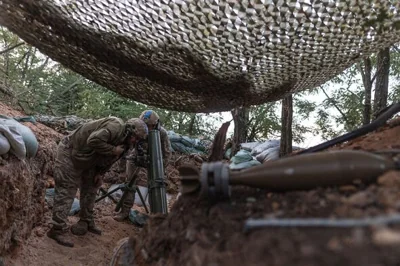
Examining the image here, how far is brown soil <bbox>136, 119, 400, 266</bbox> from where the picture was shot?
0.61 meters

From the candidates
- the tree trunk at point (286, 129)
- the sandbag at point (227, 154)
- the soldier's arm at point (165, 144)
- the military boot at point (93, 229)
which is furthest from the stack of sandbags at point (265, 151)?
the military boot at point (93, 229)

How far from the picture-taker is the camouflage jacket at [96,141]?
11.1 ft

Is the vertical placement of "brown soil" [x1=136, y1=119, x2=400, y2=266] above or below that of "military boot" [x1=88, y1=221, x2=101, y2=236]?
above

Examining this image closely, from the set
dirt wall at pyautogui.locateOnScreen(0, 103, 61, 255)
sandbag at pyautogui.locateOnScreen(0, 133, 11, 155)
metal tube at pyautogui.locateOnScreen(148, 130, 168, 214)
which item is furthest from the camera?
metal tube at pyautogui.locateOnScreen(148, 130, 168, 214)

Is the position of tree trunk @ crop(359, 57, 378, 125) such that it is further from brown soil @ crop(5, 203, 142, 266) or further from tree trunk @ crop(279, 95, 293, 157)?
brown soil @ crop(5, 203, 142, 266)

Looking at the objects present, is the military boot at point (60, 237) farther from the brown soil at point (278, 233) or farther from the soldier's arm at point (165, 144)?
the brown soil at point (278, 233)

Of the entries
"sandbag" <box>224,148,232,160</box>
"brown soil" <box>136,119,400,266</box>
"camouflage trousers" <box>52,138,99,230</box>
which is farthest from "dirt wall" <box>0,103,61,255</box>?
"sandbag" <box>224,148,232,160</box>

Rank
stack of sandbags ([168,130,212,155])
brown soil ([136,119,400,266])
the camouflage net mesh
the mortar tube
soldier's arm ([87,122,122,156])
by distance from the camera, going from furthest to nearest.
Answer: stack of sandbags ([168,130,212,155]) < soldier's arm ([87,122,122,156]) < the camouflage net mesh < the mortar tube < brown soil ([136,119,400,266])

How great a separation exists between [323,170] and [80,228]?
11.6ft

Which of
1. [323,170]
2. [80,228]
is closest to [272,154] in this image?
[80,228]

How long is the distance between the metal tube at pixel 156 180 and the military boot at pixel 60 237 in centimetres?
110

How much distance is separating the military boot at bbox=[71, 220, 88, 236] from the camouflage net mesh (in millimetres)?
1881

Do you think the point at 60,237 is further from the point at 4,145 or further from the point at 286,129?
the point at 286,129

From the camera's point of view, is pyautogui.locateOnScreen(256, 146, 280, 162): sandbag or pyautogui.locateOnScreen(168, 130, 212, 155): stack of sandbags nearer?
pyautogui.locateOnScreen(256, 146, 280, 162): sandbag
